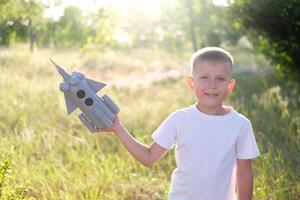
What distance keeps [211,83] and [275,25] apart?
746cm

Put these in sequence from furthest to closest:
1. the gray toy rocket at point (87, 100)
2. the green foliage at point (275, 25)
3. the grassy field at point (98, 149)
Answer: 1. the green foliage at point (275, 25)
2. the grassy field at point (98, 149)
3. the gray toy rocket at point (87, 100)

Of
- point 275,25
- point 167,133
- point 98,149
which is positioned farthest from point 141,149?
point 275,25

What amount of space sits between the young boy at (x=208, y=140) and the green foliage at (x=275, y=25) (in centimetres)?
668

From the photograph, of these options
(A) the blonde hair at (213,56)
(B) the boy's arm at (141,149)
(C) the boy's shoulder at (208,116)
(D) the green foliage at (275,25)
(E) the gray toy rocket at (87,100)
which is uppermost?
(D) the green foliage at (275,25)

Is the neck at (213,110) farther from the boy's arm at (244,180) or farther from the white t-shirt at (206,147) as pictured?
the boy's arm at (244,180)

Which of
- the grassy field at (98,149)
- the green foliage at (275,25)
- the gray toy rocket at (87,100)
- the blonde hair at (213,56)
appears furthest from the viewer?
the green foliage at (275,25)

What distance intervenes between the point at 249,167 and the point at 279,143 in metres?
3.13

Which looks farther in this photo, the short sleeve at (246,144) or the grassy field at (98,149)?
the grassy field at (98,149)

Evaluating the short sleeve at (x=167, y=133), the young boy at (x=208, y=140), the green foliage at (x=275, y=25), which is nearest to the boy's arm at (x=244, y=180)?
the young boy at (x=208, y=140)

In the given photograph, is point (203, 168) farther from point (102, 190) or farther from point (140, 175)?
point (140, 175)

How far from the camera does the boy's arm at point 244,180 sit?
2.55 m

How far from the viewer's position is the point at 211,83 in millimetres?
2490

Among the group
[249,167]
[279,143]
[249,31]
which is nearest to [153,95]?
[249,31]

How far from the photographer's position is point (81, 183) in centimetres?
424
